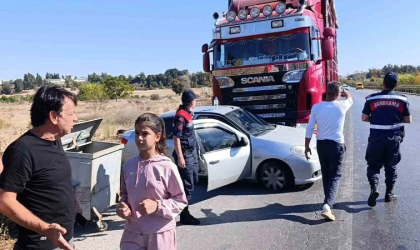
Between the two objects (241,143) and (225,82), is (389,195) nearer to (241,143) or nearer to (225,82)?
(241,143)

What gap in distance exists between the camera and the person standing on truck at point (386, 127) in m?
4.93

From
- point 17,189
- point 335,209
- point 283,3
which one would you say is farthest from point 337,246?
point 283,3

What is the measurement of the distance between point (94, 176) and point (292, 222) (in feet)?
8.70

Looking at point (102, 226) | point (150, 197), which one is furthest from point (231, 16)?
point (150, 197)

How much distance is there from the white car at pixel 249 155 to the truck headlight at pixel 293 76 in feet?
7.54

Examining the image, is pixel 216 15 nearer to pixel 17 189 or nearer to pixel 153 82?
pixel 17 189

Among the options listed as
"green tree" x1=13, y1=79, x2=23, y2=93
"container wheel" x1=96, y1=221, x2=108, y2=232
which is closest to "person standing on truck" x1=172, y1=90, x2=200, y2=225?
"container wheel" x1=96, y1=221, x2=108, y2=232

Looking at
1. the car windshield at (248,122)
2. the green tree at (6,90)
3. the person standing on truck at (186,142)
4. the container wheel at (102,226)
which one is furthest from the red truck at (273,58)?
the green tree at (6,90)

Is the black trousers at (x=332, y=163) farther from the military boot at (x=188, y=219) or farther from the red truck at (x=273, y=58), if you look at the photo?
the red truck at (x=273, y=58)

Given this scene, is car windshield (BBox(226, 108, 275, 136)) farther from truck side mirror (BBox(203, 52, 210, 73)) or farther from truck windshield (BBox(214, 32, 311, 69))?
truck side mirror (BBox(203, 52, 210, 73))

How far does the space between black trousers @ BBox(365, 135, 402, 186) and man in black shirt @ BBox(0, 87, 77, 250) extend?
431cm

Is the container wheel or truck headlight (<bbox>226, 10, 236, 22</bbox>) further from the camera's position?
truck headlight (<bbox>226, 10, 236, 22</bbox>)

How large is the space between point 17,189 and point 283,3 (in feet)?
25.3

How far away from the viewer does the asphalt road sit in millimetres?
Answer: 4113
